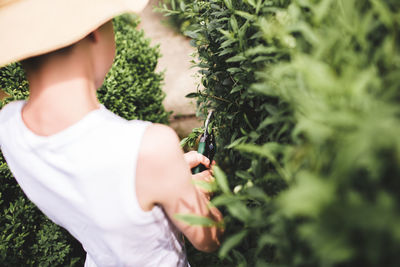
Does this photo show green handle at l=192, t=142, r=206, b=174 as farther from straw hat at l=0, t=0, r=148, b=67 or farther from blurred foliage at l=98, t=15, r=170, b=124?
blurred foliage at l=98, t=15, r=170, b=124

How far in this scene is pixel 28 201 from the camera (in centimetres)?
240

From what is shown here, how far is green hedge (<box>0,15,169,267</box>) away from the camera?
2.16 meters

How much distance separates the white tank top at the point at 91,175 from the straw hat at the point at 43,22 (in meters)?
0.29

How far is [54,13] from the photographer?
99cm

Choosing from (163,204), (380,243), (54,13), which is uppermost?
(54,13)

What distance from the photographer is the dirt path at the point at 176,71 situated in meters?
4.71

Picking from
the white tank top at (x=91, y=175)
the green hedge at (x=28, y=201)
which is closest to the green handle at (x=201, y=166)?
the white tank top at (x=91, y=175)

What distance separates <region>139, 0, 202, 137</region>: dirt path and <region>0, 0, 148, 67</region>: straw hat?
283cm

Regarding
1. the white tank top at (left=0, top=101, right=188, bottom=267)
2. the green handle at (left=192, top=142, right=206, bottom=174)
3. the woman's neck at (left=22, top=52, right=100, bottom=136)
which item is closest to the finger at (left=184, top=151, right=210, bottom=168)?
the green handle at (left=192, top=142, right=206, bottom=174)

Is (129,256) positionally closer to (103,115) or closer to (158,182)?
(158,182)

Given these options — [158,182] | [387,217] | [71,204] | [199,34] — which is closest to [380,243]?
[387,217]

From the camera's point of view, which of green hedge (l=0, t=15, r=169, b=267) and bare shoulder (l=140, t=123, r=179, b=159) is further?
green hedge (l=0, t=15, r=169, b=267)

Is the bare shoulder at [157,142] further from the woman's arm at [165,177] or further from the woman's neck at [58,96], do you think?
the woman's neck at [58,96]

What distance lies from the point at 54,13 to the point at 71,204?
0.76 m
